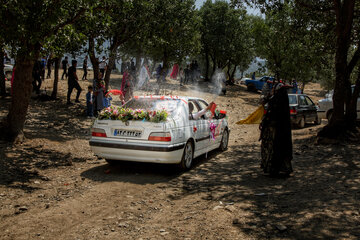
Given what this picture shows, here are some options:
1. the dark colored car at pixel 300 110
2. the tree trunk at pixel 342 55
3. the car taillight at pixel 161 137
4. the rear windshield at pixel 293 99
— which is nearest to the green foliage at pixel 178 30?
the rear windshield at pixel 293 99

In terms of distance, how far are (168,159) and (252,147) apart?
5350 mm

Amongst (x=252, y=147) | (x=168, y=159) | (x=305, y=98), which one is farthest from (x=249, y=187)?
(x=305, y=98)

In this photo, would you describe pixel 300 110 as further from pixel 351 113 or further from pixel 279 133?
pixel 279 133

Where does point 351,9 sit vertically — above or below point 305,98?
above

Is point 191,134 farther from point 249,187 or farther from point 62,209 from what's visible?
point 62,209

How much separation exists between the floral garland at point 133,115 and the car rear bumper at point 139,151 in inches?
20.3

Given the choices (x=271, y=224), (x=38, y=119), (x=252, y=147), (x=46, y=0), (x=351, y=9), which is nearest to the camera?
(x=271, y=224)

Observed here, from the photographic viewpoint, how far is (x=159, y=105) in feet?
24.7

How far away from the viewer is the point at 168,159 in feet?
21.8

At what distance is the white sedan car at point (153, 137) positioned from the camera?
21.9 feet

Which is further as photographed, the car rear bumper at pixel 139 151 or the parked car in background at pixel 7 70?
the parked car in background at pixel 7 70

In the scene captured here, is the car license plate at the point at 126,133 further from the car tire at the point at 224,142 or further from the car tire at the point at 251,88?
the car tire at the point at 251,88

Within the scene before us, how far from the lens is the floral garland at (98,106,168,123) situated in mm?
6805

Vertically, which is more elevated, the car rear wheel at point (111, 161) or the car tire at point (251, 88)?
the car tire at point (251, 88)
